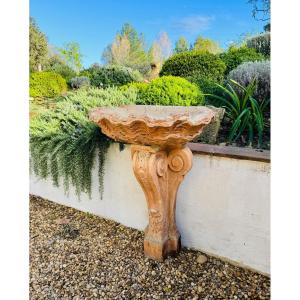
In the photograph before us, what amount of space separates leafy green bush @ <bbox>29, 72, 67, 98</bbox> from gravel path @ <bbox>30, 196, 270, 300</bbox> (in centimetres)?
487

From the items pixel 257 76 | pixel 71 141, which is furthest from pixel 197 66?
pixel 71 141

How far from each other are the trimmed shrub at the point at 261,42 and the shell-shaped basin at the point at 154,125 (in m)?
4.85

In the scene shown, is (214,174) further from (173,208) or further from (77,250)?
(77,250)

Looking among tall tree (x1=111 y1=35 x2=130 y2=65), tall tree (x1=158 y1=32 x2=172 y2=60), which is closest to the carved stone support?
tall tree (x1=158 y1=32 x2=172 y2=60)

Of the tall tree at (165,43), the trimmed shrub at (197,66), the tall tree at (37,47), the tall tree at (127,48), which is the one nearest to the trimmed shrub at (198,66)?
the trimmed shrub at (197,66)

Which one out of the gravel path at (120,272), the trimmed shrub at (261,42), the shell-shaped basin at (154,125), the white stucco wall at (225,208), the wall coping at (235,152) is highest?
the trimmed shrub at (261,42)

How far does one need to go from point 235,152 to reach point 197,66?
3.01 metres

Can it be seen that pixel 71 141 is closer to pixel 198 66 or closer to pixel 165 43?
pixel 198 66

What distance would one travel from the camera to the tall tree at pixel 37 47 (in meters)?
13.0

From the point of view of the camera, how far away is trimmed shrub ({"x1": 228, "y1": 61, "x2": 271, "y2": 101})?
2883 mm

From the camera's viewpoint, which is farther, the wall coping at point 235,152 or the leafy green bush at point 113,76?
the leafy green bush at point 113,76

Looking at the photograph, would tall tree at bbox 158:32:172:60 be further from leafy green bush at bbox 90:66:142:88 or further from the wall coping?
the wall coping

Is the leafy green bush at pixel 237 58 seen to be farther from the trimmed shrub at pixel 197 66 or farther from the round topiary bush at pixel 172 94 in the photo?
the round topiary bush at pixel 172 94
